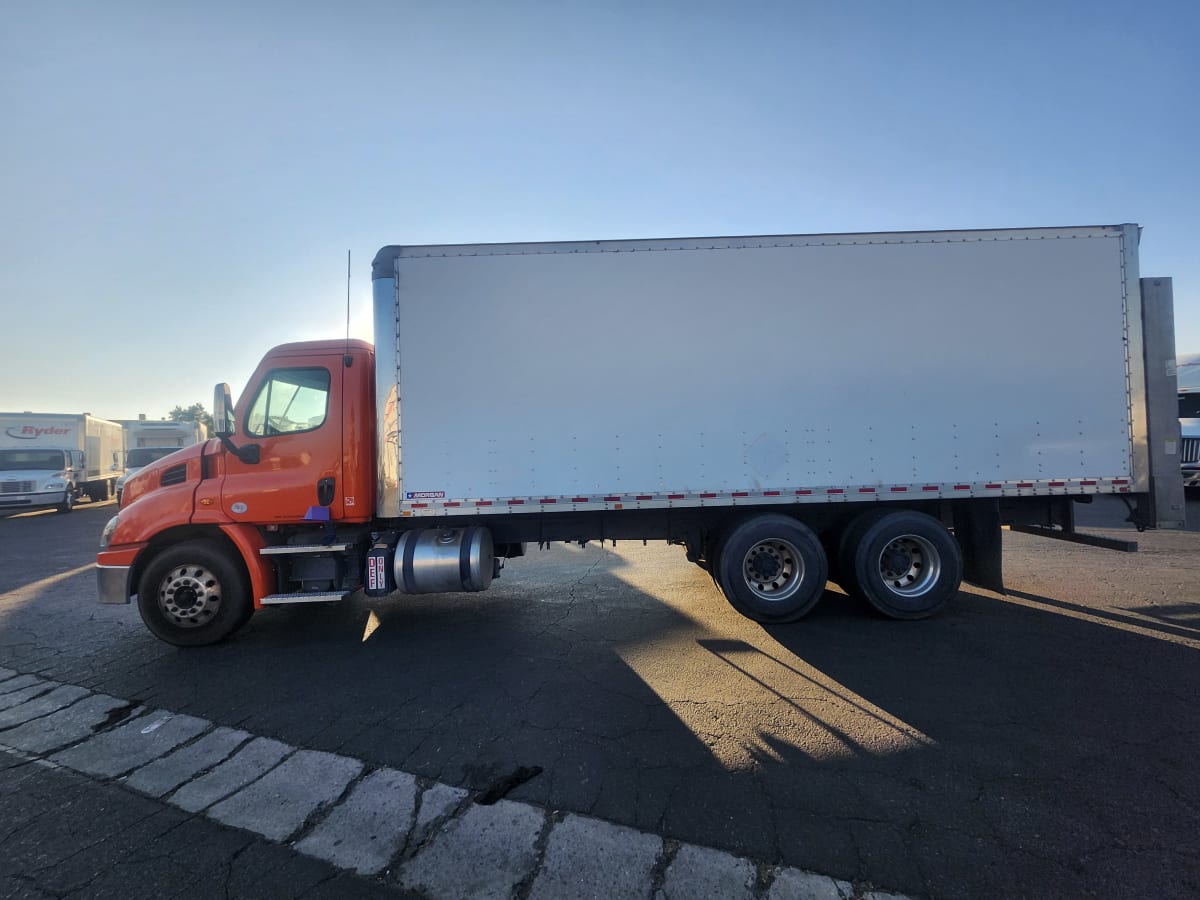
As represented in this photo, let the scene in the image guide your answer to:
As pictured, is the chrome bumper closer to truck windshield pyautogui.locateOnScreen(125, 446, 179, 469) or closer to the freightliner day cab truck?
the freightliner day cab truck

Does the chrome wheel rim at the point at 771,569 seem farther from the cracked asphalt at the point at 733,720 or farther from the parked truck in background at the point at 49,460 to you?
the parked truck in background at the point at 49,460

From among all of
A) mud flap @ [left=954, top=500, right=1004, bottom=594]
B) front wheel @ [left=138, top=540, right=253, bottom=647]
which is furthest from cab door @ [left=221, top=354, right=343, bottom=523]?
mud flap @ [left=954, top=500, right=1004, bottom=594]

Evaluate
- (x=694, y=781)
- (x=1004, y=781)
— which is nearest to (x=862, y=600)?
(x=1004, y=781)

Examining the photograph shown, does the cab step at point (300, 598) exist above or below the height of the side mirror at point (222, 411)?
below

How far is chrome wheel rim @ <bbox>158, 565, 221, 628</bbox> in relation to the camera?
5191 mm

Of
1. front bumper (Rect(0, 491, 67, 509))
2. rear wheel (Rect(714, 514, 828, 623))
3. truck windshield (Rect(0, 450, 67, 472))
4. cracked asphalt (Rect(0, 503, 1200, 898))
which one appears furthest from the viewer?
truck windshield (Rect(0, 450, 67, 472))

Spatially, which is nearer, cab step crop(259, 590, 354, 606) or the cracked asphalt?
the cracked asphalt

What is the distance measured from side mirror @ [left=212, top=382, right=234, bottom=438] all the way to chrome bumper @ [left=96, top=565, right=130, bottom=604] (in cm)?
158

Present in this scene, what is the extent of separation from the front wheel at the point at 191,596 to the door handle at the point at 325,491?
1041 mm

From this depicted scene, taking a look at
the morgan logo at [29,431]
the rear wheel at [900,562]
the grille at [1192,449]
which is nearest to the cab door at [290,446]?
the rear wheel at [900,562]

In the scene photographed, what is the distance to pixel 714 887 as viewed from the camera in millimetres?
2324

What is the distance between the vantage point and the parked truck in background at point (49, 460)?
55.0 ft

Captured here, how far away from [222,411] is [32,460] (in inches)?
759

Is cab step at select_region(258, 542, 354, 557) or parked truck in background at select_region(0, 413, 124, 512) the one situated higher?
parked truck in background at select_region(0, 413, 124, 512)
